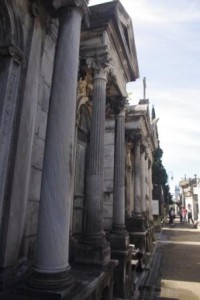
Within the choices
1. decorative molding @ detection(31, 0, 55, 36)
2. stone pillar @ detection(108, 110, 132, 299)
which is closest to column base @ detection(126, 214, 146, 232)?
stone pillar @ detection(108, 110, 132, 299)

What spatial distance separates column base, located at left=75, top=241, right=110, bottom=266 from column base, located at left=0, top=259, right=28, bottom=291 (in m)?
1.92

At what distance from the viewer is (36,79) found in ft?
15.9

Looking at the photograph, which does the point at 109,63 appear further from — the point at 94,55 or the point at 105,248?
the point at 105,248

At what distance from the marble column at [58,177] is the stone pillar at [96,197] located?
1967 millimetres

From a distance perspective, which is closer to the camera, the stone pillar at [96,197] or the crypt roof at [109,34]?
the stone pillar at [96,197]

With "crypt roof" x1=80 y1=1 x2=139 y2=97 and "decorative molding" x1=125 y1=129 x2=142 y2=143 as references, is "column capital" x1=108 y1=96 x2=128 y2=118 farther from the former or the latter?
"decorative molding" x1=125 y1=129 x2=142 y2=143

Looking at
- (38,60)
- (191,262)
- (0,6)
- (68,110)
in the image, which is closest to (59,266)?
(68,110)

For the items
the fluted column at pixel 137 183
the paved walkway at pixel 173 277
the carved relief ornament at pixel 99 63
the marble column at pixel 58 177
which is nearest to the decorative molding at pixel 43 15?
the marble column at pixel 58 177

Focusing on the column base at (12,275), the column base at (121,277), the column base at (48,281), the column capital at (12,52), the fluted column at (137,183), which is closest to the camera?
the column base at (48,281)

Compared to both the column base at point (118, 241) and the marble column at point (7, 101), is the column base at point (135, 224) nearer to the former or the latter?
the column base at point (118, 241)

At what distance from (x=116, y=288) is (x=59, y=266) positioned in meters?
4.38

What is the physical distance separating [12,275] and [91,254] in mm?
2314

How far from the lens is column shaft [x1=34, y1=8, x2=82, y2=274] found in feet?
12.9

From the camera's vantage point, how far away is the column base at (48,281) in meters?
3.70
